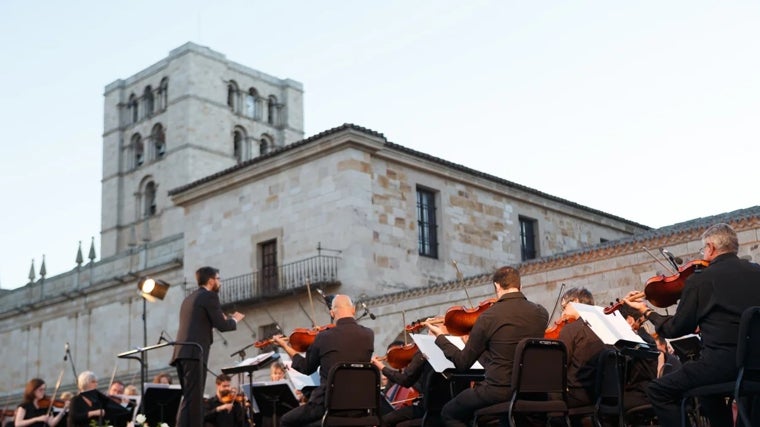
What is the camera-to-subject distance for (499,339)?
689cm

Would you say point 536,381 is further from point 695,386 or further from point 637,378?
point 637,378

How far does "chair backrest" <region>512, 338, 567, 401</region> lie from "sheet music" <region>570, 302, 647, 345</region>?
301 mm

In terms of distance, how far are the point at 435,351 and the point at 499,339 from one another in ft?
3.56

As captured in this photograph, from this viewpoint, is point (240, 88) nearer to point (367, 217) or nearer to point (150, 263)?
point (150, 263)

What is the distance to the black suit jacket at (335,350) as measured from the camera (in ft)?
26.2

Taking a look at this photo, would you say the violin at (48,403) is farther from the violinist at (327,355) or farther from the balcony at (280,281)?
the balcony at (280,281)

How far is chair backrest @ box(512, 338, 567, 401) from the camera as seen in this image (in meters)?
6.59

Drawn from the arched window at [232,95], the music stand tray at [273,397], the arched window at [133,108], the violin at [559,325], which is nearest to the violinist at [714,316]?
the violin at [559,325]

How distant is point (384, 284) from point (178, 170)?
2876 centimetres

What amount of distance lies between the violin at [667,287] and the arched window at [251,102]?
162ft

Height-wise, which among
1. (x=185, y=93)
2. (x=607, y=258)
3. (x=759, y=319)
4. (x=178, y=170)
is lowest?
(x=759, y=319)

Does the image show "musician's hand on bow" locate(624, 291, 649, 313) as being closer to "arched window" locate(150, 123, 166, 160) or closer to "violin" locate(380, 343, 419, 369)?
"violin" locate(380, 343, 419, 369)

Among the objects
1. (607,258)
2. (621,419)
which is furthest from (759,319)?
(607,258)

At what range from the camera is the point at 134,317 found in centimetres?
3319
